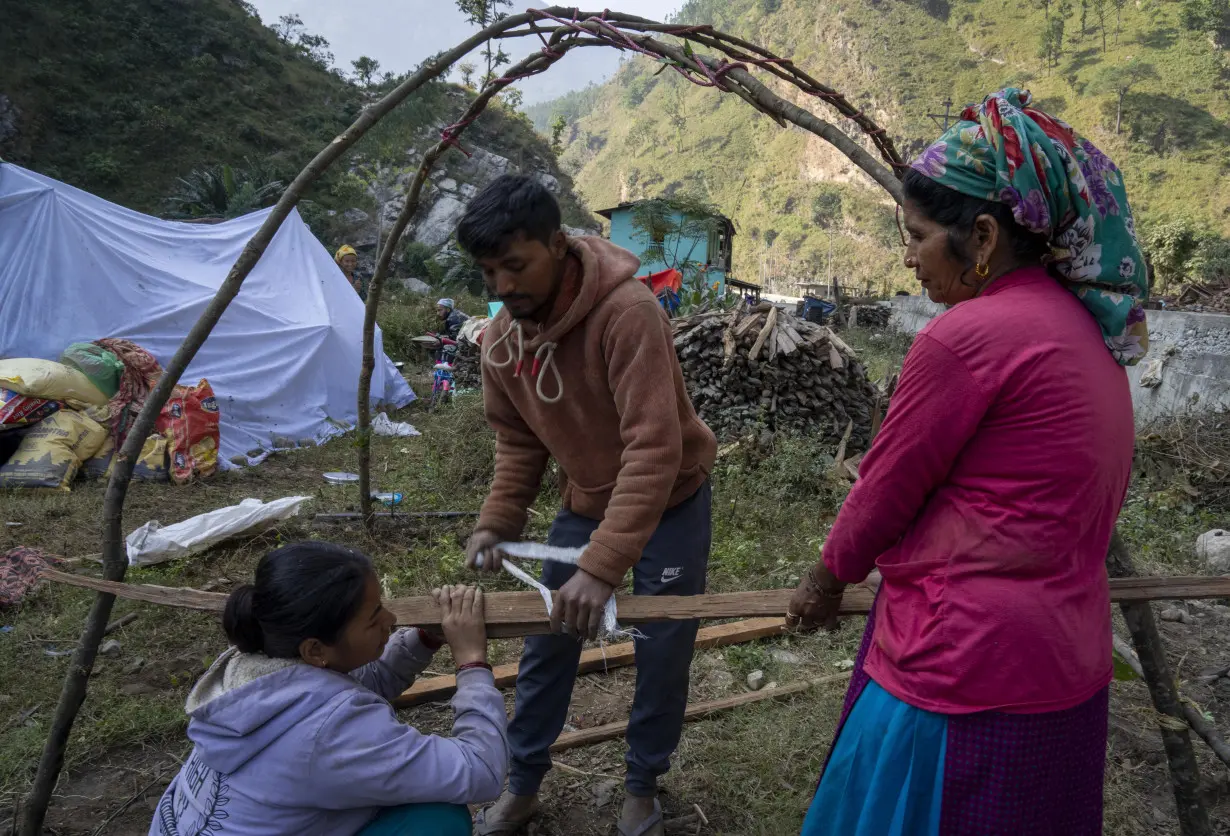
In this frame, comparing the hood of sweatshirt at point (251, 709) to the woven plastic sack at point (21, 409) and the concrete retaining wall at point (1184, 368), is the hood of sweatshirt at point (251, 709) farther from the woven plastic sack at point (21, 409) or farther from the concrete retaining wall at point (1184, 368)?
the concrete retaining wall at point (1184, 368)

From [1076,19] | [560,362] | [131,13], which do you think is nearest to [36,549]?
[560,362]

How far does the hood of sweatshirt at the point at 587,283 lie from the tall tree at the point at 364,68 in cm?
4022

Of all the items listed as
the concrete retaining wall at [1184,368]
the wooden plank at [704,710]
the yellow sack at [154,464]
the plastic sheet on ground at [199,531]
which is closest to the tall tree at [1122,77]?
the concrete retaining wall at [1184,368]

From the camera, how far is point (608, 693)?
290cm

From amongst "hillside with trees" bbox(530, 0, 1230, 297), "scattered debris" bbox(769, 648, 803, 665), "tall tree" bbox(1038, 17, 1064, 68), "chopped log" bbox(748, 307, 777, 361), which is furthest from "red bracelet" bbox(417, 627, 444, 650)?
"tall tree" bbox(1038, 17, 1064, 68)

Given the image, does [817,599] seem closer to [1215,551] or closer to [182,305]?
[1215,551]

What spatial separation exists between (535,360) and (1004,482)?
40.7 inches

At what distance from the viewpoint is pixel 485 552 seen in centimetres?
192

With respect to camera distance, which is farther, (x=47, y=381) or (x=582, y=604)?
(x=47, y=381)

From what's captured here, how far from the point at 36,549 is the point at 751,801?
3.99 m

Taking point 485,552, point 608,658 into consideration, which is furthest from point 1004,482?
point 608,658

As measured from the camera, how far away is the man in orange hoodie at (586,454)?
1558mm

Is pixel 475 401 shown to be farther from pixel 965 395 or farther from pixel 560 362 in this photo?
pixel 965 395

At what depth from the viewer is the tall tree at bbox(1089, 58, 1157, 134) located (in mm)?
46656
